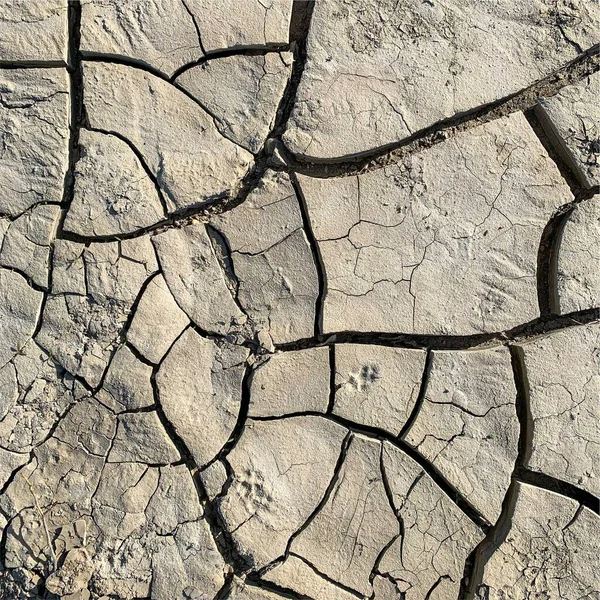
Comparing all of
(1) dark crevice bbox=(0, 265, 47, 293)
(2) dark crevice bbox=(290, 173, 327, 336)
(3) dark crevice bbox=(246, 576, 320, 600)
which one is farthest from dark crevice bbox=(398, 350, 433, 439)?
(1) dark crevice bbox=(0, 265, 47, 293)

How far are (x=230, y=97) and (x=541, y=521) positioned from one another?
2.09 m

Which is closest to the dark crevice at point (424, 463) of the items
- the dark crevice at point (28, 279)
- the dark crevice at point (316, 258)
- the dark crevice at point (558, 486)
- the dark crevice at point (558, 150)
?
the dark crevice at point (558, 486)

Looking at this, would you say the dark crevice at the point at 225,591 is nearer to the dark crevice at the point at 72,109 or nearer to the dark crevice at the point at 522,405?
the dark crevice at the point at 522,405

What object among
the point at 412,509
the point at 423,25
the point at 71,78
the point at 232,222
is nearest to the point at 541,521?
the point at 412,509

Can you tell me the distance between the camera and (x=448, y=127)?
2.48 metres

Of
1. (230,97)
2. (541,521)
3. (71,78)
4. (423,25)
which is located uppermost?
(423,25)

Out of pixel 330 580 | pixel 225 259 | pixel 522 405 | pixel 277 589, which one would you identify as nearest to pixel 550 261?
pixel 522 405

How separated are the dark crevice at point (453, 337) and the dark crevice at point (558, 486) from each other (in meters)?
0.53

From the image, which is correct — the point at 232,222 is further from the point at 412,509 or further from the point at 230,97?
the point at 412,509

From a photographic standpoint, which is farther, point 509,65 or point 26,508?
point 509,65

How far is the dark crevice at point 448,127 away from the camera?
2.44 metres

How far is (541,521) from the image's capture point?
7.66 feet

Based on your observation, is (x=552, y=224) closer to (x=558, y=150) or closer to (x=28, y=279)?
(x=558, y=150)

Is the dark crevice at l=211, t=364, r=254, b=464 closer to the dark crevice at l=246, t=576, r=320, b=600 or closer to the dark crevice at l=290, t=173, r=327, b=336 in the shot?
the dark crevice at l=290, t=173, r=327, b=336
